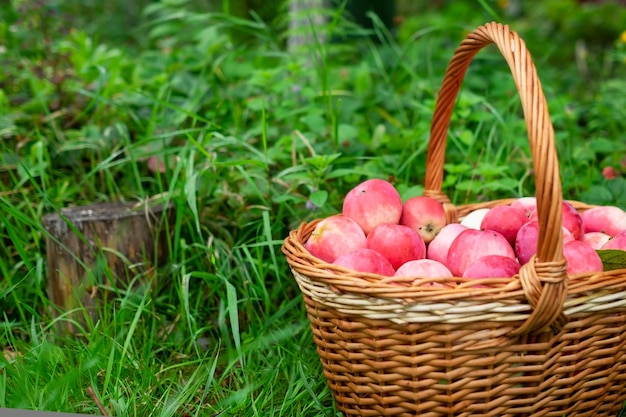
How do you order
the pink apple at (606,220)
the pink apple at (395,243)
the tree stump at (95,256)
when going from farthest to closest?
1. the tree stump at (95,256)
2. the pink apple at (606,220)
3. the pink apple at (395,243)

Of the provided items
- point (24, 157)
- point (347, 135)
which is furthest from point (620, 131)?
point (24, 157)

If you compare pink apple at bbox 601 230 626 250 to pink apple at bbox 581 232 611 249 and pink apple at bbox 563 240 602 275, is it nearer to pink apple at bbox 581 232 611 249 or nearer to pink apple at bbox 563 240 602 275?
pink apple at bbox 581 232 611 249

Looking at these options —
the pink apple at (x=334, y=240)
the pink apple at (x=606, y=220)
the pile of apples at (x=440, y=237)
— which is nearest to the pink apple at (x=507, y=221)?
the pile of apples at (x=440, y=237)

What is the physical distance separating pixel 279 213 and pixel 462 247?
0.78 m

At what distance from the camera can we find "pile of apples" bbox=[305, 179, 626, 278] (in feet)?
5.17

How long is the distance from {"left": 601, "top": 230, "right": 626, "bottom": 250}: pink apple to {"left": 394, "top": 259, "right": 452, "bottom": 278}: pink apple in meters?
0.41

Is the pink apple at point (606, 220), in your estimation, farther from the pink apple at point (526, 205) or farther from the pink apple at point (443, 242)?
the pink apple at point (443, 242)

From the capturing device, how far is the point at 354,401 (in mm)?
1634

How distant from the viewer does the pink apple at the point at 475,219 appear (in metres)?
1.95

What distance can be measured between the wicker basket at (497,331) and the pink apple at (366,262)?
68 mm

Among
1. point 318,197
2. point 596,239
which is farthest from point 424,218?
point 596,239

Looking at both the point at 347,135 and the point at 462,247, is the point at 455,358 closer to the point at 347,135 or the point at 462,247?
the point at 462,247

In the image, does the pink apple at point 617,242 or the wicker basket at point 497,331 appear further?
the pink apple at point 617,242

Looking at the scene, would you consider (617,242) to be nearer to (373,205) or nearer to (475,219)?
(475,219)
